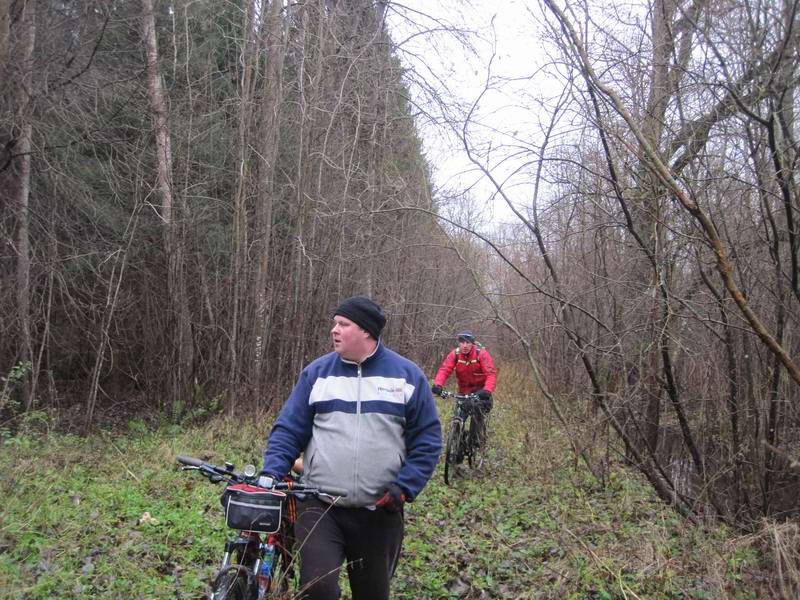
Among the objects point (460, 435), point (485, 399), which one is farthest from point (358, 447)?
point (485, 399)

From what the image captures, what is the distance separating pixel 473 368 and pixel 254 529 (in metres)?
7.29

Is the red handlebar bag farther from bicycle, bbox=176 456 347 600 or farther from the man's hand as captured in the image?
the man's hand

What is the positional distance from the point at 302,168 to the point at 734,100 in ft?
28.3

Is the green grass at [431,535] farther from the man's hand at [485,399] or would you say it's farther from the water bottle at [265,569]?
the water bottle at [265,569]

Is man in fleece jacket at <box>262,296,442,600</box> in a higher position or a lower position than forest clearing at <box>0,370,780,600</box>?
higher

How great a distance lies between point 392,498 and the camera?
3.35m

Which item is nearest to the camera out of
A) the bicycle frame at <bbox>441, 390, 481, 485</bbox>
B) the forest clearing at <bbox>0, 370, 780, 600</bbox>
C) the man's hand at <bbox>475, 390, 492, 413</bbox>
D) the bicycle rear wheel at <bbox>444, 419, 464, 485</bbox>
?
the forest clearing at <bbox>0, 370, 780, 600</bbox>

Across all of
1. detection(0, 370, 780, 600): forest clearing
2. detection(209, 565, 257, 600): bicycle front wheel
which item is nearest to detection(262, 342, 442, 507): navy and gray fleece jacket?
detection(209, 565, 257, 600): bicycle front wheel

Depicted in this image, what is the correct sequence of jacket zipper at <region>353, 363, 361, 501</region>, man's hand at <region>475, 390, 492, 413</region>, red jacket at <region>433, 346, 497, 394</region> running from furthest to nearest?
1. red jacket at <region>433, 346, 497, 394</region>
2. man's hand at <region>475, 390, 492, 413</region>
3. jacket zipper at <region>353, 363, 361, 501</region>

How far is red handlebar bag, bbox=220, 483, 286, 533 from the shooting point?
3137mm

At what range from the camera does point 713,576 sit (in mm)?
4766

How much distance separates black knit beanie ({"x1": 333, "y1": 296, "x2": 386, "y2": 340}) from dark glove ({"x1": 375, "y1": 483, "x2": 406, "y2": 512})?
766 millimetres

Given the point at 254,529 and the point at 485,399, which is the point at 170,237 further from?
the point at 254,529

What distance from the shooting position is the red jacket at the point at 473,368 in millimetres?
10102
